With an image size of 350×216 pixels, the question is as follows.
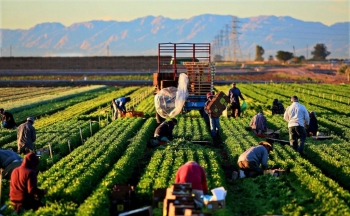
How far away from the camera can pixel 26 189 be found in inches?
→ 565

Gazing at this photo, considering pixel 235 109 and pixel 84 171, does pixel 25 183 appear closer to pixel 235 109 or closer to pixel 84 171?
pixel 84 171

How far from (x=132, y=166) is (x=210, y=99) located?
9096mm

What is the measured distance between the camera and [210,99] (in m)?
27.8

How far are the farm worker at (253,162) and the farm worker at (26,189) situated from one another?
597 cm

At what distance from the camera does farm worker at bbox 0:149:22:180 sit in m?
17.2

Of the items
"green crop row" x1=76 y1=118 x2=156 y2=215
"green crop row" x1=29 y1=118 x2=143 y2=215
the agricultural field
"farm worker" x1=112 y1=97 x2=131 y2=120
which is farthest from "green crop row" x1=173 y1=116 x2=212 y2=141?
"farm worker" x1=112 y1=97 x2=131 y2=120

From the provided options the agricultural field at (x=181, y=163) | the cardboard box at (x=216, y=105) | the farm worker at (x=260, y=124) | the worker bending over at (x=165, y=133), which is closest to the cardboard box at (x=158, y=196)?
the agricultural field at (x=181, y=163)

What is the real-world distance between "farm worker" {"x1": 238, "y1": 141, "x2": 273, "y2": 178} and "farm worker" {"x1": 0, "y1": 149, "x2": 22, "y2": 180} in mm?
5873

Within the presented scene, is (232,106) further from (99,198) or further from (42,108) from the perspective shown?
(99,198)

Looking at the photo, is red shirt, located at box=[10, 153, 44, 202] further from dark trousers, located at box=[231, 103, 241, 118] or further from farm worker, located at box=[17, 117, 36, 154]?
dark trousers, located at box=[231, 103, 241, 118]

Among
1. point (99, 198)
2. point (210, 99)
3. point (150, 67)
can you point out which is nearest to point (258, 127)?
point (210, 99)

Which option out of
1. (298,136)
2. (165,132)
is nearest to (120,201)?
(298,136)

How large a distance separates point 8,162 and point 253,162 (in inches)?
253

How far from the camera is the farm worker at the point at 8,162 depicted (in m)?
17.2
